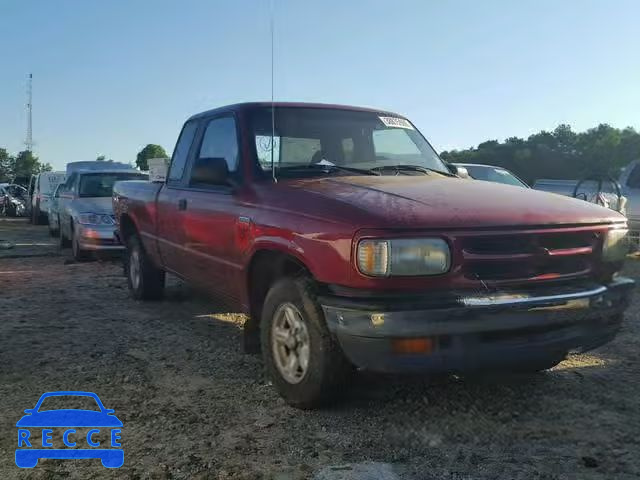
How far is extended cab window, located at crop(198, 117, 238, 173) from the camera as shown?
4500 millimetres

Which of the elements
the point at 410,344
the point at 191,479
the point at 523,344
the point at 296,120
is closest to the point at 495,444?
the point at 523,344

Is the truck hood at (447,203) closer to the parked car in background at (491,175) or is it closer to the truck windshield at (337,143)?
the truck windshield at (337,143)

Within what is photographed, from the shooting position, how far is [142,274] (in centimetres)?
652

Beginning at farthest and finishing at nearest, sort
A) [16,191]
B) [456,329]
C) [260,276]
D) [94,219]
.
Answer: [16,191] → [94,219] → [260,276] → [456,329]

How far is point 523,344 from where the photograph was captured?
3.11 m

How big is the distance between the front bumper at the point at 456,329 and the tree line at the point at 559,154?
40.9 m

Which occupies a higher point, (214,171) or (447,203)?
(214,171)

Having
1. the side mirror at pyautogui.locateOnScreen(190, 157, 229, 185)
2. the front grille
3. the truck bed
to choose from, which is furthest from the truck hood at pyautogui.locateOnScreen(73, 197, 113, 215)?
the front grille

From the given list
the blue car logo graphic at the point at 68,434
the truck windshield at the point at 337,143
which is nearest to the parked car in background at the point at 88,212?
the truck windshield at the point at 337,143

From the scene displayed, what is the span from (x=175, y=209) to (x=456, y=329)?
304cm

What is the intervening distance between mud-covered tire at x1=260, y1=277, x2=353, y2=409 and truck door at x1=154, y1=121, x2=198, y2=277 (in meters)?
1.79

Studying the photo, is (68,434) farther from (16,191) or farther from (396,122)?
(16,191)

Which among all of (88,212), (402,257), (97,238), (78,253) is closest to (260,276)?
(402,257)

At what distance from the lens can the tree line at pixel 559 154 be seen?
44938 mm
